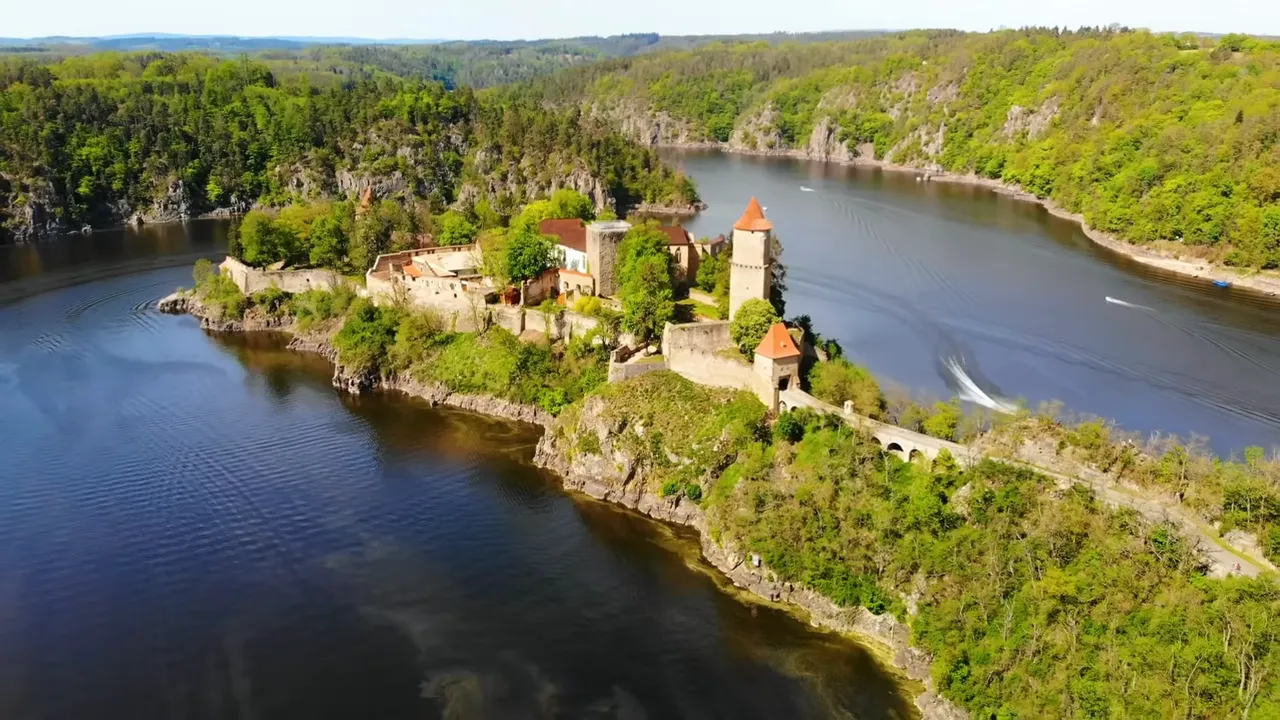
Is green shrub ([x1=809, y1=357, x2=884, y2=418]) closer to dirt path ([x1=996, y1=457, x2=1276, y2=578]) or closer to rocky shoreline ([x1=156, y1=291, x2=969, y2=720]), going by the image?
dirt path ([x1=996, y1=457, x2=1276, y2=578])

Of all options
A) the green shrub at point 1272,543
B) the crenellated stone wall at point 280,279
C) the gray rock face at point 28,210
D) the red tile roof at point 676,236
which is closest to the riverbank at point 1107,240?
the red tile roof at point 676,236

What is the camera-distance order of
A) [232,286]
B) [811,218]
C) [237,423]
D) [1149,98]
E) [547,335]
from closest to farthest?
[237,423] < [547,335] < [232,286] < [811,218] < [1149,98]

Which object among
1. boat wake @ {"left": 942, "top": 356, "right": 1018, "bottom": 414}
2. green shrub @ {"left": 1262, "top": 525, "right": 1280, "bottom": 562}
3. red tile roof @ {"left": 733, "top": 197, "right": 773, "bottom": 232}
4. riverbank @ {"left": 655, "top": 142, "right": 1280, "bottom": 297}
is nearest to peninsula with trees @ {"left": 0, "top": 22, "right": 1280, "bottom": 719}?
green shrub @ {"left": 1262, "top": 525, "right": 1280, "bottom": 562}

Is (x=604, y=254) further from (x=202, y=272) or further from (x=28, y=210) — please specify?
(x=28, y=210)

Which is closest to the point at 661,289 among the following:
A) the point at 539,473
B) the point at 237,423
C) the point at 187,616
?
the point at 539,473

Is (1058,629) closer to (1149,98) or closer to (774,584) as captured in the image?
(774,584)

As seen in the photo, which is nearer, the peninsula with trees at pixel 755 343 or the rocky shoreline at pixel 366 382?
the peninsula with trees at pixel 755 343

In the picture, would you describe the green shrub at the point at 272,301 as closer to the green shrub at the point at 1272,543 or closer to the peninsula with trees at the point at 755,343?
the peninsula with trees at the point at 755,343
